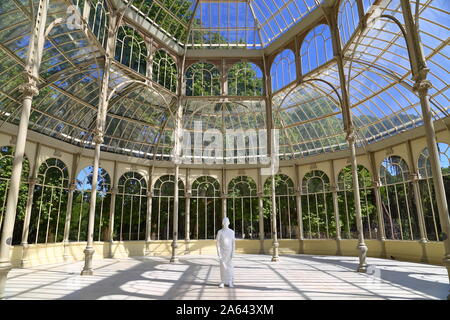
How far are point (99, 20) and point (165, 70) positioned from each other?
22.5ft

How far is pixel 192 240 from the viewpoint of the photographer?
81.9 feet

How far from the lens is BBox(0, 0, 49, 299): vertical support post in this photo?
23.5 ft

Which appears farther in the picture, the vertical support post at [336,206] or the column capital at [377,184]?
the vertical support post at [336,206]

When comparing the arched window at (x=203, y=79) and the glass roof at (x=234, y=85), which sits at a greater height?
the arched window at (x=203, y=79)

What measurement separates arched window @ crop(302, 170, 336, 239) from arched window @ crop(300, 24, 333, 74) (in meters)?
9.89

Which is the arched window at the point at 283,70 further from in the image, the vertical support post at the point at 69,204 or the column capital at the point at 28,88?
the column capital at the point at 28,88

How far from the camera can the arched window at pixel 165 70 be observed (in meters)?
21.7

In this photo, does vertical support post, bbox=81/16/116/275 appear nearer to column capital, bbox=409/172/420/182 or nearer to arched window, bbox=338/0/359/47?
arched window, bbox=338/0/359/47

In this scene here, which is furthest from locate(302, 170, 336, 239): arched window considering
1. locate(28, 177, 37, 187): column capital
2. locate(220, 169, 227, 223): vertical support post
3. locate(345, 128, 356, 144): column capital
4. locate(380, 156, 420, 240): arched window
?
locate(28, 177, 37, 187): column capital

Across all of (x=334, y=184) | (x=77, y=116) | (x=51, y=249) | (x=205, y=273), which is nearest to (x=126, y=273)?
(x=205, y=273)

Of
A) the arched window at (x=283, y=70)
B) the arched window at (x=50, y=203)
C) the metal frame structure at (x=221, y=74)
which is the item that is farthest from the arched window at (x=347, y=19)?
the arched window at (x=50, y=203)

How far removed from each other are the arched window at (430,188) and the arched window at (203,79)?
16.1 meters
